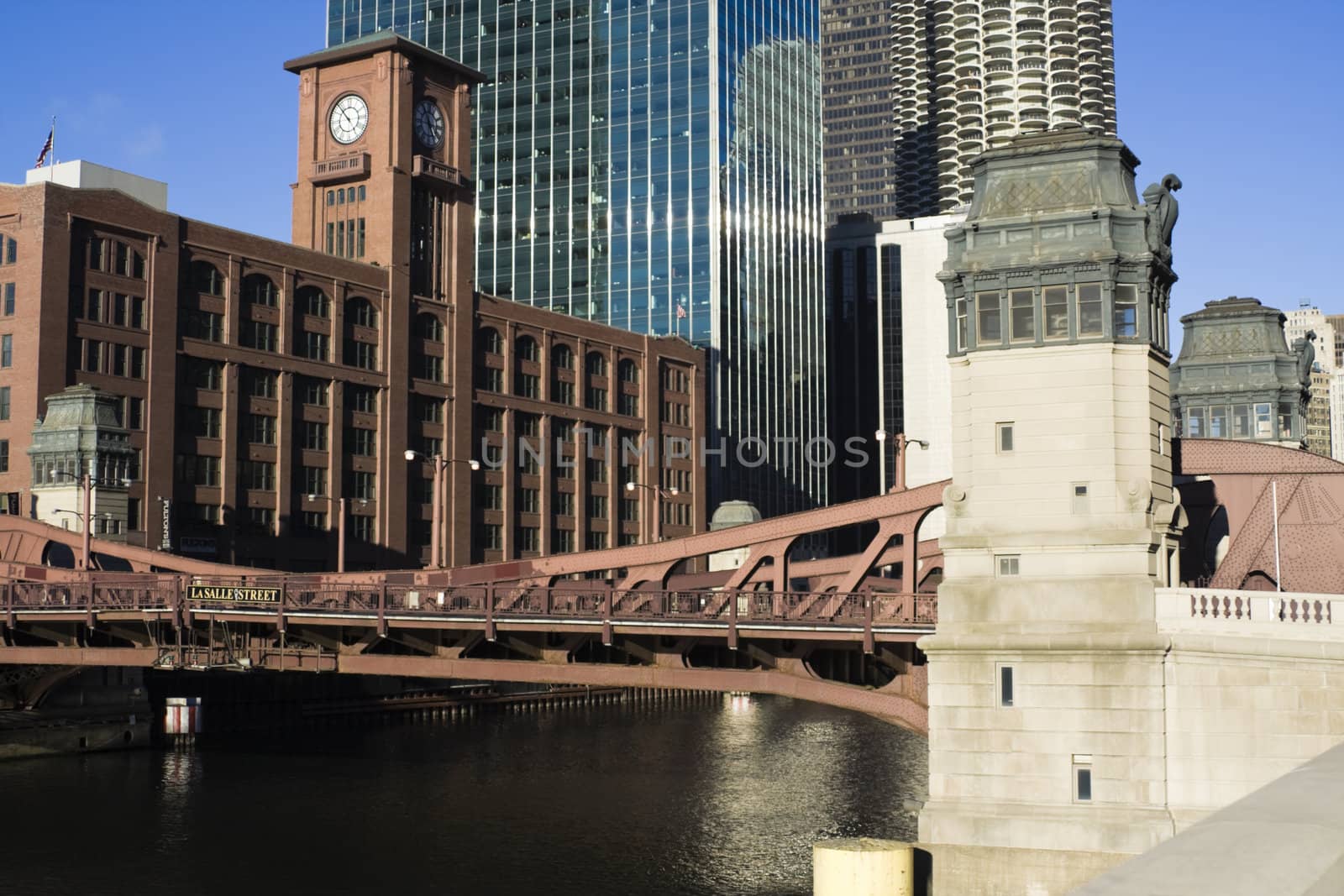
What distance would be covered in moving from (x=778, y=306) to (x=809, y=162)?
21.7 m

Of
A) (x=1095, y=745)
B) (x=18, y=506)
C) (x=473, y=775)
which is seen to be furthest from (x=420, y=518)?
(x=1095, y=745)

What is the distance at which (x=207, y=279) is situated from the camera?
107 m

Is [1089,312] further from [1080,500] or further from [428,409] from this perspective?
[428,409]

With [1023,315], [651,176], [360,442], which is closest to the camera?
[1023,315]

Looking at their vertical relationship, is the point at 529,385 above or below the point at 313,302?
below

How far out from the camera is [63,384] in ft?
313

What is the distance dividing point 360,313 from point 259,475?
55.3 ft

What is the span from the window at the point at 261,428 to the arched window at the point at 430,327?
17.1 meters

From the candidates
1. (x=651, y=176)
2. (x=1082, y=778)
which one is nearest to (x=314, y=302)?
(x=651, y=176)

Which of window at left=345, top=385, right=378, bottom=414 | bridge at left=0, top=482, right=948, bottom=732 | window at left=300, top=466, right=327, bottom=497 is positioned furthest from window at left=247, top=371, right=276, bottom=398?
bridge at left=0, top=482, right=948, bottom=732

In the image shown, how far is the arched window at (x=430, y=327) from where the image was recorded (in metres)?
123

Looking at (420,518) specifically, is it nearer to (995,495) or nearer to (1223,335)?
(1223,335)

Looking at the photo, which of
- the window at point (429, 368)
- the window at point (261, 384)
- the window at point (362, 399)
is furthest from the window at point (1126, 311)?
the window at point (429, 368)

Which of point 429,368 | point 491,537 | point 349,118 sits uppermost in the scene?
point 349,118
